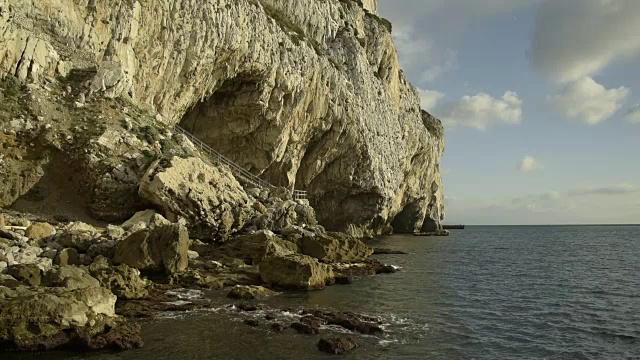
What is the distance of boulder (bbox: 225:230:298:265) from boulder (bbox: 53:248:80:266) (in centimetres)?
1168

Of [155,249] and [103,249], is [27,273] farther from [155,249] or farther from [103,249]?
[155,249]

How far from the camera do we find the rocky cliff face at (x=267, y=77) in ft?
118

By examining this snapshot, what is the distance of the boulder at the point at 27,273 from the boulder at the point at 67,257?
3333 mm

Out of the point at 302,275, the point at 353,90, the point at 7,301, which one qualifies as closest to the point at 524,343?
the point at 302,275

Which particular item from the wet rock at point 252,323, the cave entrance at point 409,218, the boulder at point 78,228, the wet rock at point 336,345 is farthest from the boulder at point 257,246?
the cave entrance at point 409,218

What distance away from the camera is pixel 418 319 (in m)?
22.1

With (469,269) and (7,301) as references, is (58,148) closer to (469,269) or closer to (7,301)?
(7,301)

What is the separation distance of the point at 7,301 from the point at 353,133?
5806cm

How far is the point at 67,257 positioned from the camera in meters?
23.5

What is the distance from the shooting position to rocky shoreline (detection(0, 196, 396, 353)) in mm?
14672

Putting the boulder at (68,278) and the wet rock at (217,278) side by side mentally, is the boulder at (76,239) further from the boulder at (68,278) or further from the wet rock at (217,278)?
the boulder at (68,278)

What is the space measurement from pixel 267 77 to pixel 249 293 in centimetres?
3531

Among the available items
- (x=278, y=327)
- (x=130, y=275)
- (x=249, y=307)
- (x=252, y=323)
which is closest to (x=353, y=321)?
(x=278, y=327)

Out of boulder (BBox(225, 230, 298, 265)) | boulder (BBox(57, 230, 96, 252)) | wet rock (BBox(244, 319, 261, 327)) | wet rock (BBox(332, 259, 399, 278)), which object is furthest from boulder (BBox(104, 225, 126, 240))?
A: wet rock (BBox(332, 259, 399, 278))
